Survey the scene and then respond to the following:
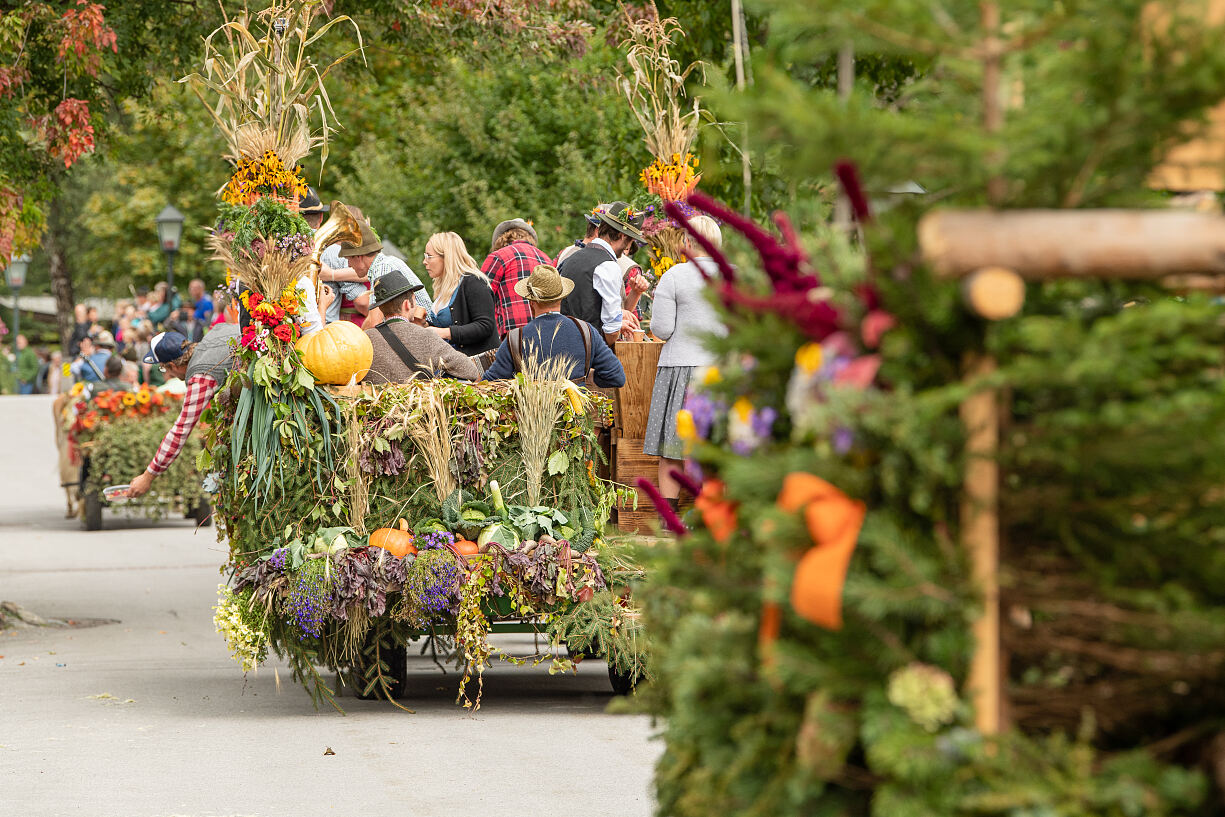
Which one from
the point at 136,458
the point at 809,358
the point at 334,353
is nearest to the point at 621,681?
the point at 334,353

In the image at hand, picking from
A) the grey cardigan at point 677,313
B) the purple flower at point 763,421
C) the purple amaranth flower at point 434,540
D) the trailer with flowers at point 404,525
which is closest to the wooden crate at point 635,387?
the grey cardigan at point 677,313

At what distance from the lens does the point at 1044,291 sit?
2.48 meters

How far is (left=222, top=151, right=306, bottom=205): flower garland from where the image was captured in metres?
7.44

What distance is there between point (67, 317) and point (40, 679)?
37.3m

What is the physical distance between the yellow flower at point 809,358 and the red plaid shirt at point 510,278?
7533mm

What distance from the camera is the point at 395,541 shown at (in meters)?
7.36

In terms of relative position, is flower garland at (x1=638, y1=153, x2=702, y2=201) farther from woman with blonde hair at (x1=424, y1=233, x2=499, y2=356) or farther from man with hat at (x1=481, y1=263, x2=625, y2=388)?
woman with blonde hair at (x1=424, y1=233, x2=499, y2=356)

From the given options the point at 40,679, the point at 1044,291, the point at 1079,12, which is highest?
the point at 1079,12

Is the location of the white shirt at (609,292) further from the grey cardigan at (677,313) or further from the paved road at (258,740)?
the paved road at (258,740)

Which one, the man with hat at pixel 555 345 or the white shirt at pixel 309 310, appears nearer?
the white shirt at pixel 309 310

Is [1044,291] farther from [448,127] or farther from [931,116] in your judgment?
[448,127]

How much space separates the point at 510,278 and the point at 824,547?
7824mm

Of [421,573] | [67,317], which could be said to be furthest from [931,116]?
[67,317]

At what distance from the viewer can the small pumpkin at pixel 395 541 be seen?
7320 mm
